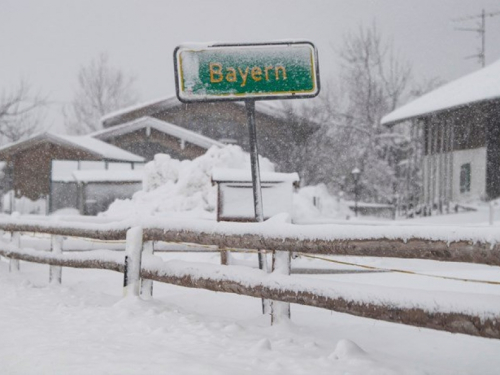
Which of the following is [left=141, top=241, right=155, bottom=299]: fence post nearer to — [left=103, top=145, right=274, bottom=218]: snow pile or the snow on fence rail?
the snow on fence rail

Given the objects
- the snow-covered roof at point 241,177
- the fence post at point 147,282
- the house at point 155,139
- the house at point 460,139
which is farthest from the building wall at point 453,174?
the fence post at point 147,282

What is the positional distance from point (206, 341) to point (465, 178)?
22461mm

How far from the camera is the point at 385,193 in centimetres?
3916

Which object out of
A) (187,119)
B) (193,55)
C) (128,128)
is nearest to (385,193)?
(187,119)

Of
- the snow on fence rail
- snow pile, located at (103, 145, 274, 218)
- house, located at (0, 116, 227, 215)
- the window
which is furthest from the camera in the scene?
house, located at (0, 116, 227, 215)

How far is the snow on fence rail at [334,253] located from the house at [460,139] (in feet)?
59.2

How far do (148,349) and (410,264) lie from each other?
246 inches

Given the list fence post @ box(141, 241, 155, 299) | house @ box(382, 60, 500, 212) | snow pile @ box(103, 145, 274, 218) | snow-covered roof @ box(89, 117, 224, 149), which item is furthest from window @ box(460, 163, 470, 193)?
fence post @ box(141, 241, 155, 299)

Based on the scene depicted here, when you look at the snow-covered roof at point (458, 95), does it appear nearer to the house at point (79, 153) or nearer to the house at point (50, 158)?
the house at point (79, 153)

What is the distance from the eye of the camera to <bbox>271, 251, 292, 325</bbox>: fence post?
4.52 metres

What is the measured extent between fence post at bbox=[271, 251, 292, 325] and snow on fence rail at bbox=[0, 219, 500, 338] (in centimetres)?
5

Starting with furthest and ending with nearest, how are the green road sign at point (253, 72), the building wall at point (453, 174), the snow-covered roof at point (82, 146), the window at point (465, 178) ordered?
Answer: 1. the snow-covered roof at point (82, 146)
2. the window at point (465, 178)
3. the building wall at point (453, 174)
4. the green road sign at point (253, 72)

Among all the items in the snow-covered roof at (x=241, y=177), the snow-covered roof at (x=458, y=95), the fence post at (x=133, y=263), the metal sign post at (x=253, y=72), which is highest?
the snow-covered roof at (x=458, y=95)

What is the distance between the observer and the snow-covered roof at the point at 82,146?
2635cm
